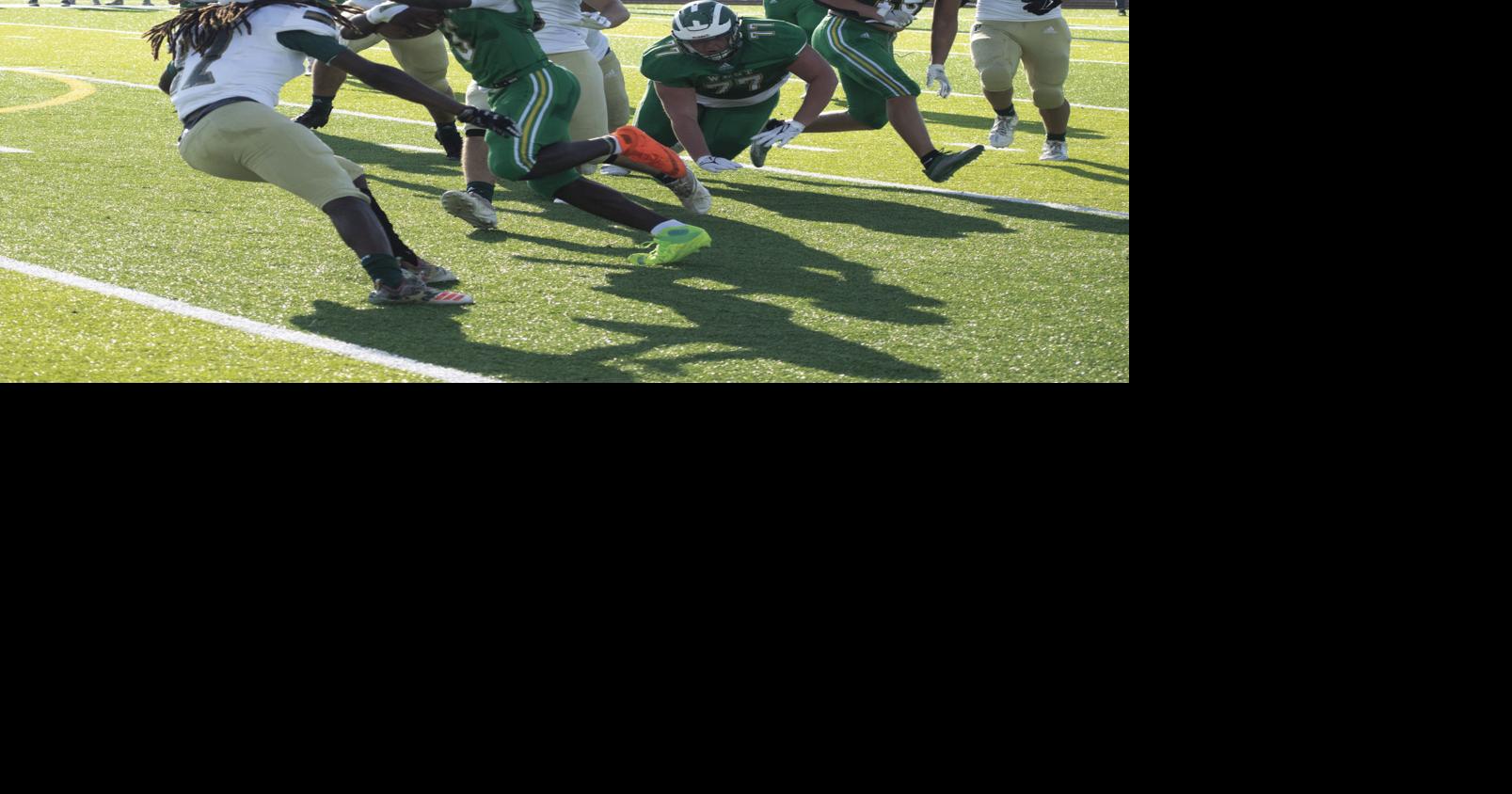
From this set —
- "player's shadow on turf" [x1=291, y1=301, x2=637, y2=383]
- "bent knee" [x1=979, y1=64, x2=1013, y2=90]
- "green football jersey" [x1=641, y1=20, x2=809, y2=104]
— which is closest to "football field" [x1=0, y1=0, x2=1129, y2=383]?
"player's shadow on turf" [x1=291, y1=301, x2=637, y2=383]

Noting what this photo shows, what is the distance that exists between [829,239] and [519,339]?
1.67 meters

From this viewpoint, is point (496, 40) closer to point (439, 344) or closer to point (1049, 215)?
point (439, 344)

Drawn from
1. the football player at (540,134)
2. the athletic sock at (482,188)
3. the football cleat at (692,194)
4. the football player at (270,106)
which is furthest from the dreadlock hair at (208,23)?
the football cleat at (692,194)

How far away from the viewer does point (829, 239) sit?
4.94 meters

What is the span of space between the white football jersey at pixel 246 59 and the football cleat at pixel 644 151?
1.09 meters

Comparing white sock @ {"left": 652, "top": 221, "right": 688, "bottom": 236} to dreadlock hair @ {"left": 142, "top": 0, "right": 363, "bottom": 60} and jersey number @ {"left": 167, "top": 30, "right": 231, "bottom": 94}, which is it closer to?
dreadlock hair @ {"left": 142, "top": 0, "right": 363, "bottom": 60}

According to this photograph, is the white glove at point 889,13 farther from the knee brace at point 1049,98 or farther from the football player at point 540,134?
the football player at point 540,134

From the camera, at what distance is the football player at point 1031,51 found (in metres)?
6.61

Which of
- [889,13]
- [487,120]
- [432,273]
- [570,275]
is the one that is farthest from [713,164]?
[487,120]

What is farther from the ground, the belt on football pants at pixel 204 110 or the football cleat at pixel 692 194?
the belt on football pants at pixel 204 110

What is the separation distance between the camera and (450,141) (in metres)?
6.61

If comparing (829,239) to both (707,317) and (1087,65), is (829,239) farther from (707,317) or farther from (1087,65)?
(1087,65)

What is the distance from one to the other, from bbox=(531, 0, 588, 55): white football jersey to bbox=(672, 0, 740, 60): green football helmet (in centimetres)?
41

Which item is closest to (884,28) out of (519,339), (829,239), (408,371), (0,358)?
(829,239)
